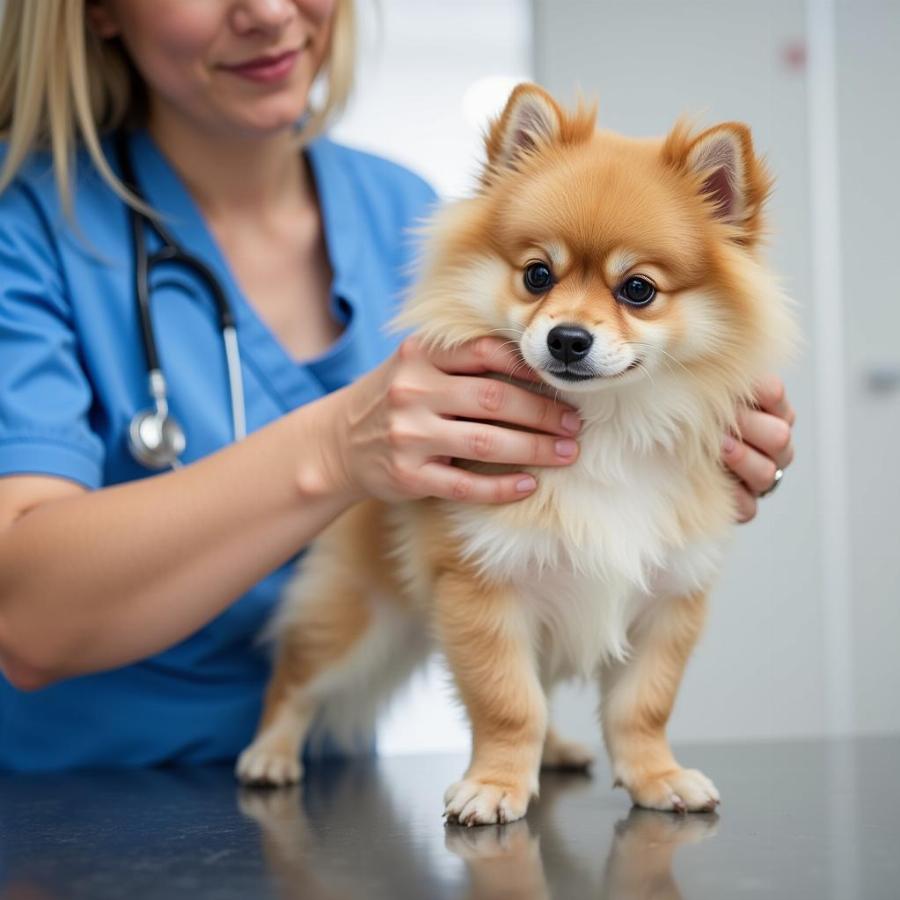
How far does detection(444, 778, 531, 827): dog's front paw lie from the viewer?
44.1 inches

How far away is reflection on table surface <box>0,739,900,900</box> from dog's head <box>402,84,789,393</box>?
0.43 meters

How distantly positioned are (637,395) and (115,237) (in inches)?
30.8

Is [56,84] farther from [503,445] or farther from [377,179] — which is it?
[503,445]

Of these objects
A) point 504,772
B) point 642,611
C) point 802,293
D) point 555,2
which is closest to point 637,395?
point 642,611

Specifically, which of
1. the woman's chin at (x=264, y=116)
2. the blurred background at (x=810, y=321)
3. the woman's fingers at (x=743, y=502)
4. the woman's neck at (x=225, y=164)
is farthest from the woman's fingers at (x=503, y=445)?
the blurred background at (x=810, y=321)

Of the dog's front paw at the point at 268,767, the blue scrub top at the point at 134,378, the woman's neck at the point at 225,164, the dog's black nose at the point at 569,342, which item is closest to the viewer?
the dog's black nose at the point at 569,342

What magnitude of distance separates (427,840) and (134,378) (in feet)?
2.55

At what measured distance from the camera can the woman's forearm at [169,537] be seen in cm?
131

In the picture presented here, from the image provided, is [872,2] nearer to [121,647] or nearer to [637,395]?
[637,395]

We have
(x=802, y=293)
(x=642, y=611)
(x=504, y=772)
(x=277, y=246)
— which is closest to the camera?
(x=504, y=772)

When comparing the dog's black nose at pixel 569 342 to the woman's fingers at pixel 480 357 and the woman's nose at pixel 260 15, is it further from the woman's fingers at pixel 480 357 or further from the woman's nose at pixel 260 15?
the woman's nose at pixel 260 15

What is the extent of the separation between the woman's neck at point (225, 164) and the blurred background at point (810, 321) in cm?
167

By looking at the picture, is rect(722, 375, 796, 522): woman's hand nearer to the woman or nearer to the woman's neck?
the woman

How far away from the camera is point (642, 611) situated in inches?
51.3
